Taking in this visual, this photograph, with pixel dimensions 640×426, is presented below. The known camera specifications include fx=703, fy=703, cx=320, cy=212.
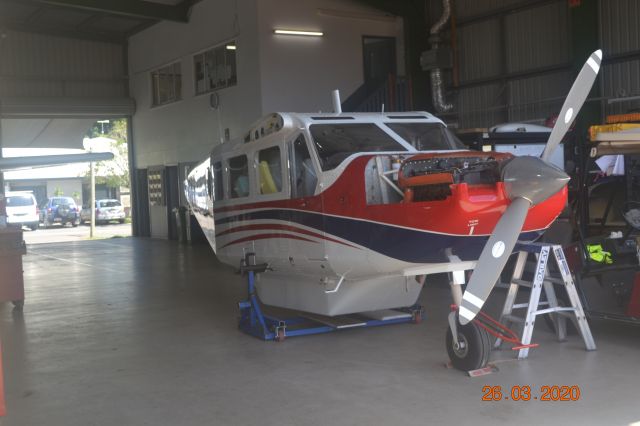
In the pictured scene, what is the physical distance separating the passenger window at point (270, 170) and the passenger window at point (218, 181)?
121 centimetres

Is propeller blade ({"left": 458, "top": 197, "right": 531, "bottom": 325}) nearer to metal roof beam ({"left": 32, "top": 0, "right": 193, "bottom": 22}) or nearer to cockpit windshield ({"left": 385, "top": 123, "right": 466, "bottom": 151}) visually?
cockpit windshield ({"left": 385, "top": 123, "right": 466, "bottom": 151})

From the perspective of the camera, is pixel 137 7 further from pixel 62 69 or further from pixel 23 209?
pixel 23 209

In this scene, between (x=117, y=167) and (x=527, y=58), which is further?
(x=117, y=167)

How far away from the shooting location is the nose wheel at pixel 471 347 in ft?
18.6

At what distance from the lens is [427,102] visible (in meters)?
16.2

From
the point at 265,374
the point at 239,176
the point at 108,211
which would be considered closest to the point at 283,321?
the point at 265,374

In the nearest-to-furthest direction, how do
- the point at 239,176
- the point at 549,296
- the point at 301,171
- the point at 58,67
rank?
the point at 549,296 → the point at 301,171 → the point at 239,176 → the point at 58,67

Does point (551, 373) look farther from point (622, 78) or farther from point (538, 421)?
point (622, 78)

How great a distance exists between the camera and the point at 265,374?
6059mm

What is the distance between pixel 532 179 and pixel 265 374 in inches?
109

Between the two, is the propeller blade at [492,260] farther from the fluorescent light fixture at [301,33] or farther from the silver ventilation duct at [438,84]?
the fluorescent light fixture at [301,33]

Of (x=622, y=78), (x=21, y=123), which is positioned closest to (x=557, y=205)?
(x=622, y=78)

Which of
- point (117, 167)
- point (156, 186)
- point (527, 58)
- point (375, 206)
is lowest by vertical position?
point (375, 206)

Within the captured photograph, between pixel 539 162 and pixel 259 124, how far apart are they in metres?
3.53
